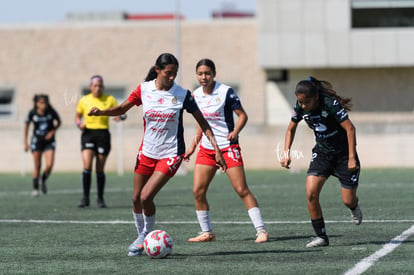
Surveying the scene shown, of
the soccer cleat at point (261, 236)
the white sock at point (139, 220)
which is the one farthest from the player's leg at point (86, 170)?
the white sock at point (139, 220)

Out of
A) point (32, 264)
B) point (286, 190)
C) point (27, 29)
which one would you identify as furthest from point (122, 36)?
point (32, 264)

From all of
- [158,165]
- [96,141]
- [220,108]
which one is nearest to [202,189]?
[220,108]

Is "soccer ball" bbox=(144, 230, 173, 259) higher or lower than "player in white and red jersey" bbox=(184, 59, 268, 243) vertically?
lower

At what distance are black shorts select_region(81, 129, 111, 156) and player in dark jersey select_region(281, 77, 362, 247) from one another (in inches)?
252

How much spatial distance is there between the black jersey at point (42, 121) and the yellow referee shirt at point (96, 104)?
11.9ft

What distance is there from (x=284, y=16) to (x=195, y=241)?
30.2 meters

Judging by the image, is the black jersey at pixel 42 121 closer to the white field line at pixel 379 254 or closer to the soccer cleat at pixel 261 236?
the soccer cleat at pixel 261 236

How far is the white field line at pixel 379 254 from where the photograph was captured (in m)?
8.09

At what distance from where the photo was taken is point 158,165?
31.8 ft

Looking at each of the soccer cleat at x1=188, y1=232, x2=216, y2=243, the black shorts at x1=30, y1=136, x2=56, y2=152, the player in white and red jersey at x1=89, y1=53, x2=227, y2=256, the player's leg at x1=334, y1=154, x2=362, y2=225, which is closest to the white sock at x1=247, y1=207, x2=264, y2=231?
the soccer cleat at x1=188, y1=232, x2=216, y2=243

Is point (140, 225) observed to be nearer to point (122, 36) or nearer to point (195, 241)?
point (195, 241)

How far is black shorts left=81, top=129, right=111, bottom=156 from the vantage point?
52.8ft

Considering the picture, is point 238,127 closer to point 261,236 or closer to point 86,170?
point 261,236

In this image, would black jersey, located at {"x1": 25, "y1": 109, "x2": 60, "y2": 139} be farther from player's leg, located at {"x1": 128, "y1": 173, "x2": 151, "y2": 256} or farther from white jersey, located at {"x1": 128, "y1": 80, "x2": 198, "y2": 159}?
white jersey, located at {"x1": 128, "y1": 80, "x2": 198, "y2": 159}
